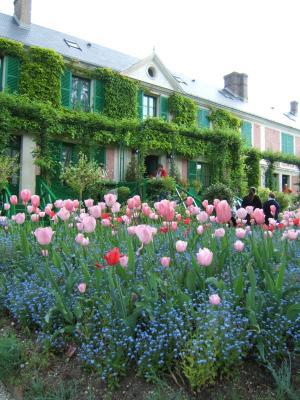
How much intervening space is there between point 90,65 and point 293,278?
15185 mm

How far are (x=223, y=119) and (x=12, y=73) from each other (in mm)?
11432

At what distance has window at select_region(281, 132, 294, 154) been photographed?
86.4 feet

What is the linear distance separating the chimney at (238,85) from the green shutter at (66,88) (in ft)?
Result: 49.2

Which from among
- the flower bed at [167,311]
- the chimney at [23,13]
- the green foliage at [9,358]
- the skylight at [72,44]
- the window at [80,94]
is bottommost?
the green foliage at [9,358]

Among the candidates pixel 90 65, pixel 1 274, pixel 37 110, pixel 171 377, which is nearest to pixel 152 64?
pixel 90 65

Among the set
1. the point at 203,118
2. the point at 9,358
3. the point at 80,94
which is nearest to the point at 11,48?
the point at 80,94

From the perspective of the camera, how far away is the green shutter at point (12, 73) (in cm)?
1366

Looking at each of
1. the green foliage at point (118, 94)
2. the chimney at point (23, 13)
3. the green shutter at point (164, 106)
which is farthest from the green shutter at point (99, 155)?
the chimney at point (23, 13)

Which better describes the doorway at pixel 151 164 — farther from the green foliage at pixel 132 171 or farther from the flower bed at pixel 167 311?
the flower bed at pixel 167 311

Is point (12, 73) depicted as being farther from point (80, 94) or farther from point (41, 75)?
point (80, 94)

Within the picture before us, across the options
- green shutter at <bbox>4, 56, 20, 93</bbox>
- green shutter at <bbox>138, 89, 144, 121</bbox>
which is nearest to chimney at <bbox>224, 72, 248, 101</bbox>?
green shutter at <bbox>138, 89, 144, 121</bbox>

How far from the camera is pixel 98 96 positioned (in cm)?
1596

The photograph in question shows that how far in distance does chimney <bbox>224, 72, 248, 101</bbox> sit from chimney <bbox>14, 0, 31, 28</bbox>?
14.9 metres

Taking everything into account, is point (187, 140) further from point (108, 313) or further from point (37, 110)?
point (108, 313)
